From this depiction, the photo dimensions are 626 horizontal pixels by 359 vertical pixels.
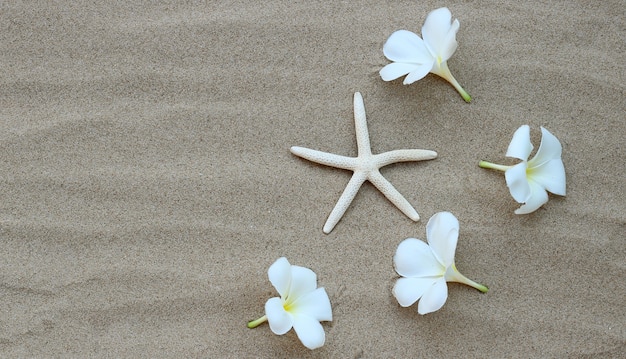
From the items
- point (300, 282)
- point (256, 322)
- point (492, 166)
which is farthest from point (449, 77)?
point (256, 322)

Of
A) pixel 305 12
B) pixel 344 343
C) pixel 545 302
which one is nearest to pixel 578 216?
pixel 545 302

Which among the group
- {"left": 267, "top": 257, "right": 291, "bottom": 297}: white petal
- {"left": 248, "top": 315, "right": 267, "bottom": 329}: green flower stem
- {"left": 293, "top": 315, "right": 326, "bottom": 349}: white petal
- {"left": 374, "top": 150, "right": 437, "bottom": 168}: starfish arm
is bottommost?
{"left": 248, "top": 315, "right": 267, "bottom": 329}: green flower stem

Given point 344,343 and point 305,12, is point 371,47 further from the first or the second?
point 344,343

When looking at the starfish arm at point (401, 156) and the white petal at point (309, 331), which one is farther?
the starfish arm at point (401, 156)

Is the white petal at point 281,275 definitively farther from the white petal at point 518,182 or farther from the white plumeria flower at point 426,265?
the white petal at point 518,182

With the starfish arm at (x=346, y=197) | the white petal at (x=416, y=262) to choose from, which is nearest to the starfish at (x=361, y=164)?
the starfish arm at (x=346, y=197)

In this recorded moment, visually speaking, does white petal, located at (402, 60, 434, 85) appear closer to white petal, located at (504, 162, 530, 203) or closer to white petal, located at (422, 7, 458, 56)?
white petal, located at (422, 7, 458, 56)

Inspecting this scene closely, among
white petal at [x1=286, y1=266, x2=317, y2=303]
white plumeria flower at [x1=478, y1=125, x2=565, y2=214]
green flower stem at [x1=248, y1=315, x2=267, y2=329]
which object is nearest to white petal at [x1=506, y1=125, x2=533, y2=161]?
white plumeria flower at [x1=478, y1=125, x2=565, y2=214]
